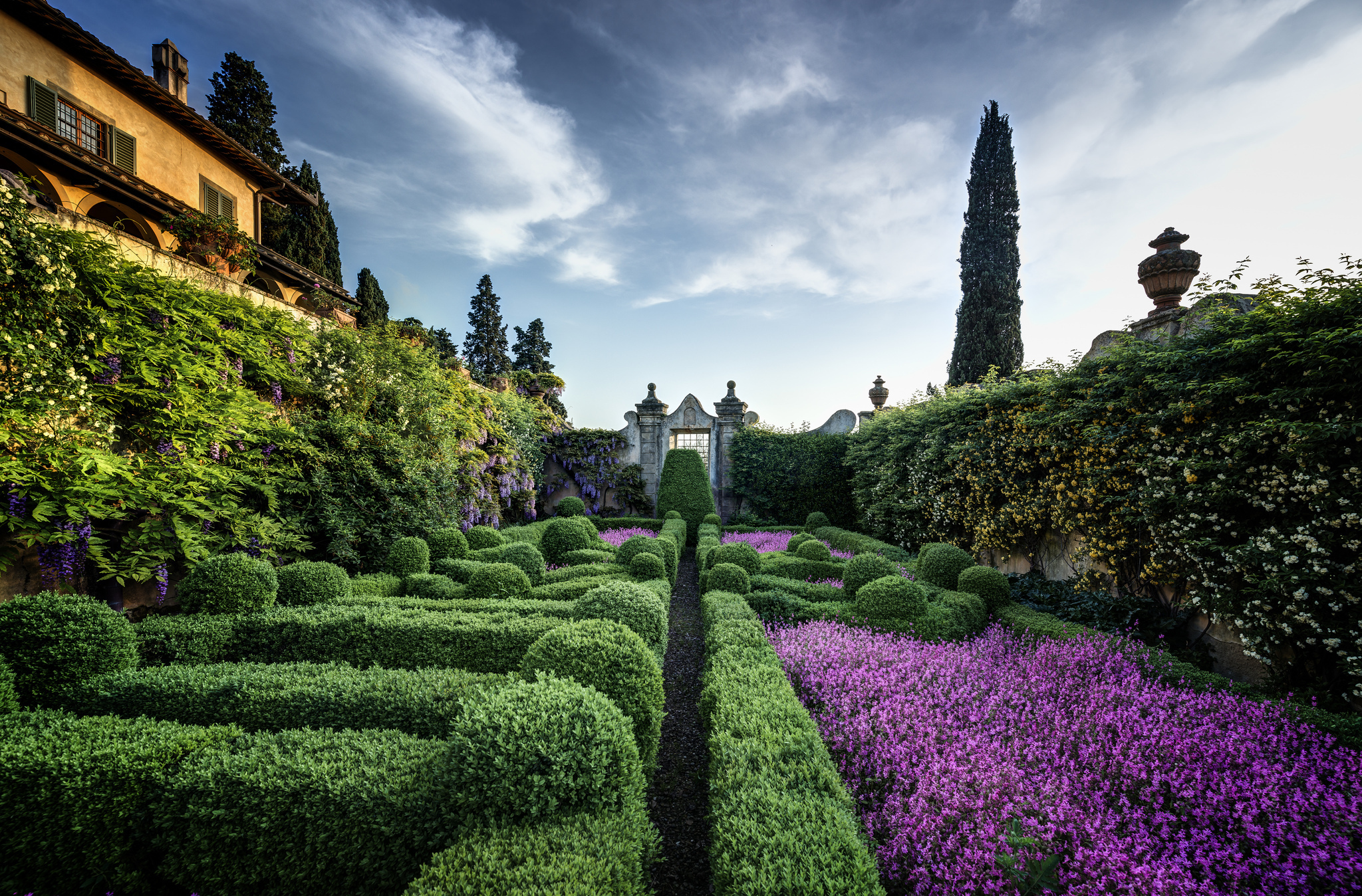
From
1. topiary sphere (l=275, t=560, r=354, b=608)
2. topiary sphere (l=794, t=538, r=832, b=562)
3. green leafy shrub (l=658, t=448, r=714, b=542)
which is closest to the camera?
topiary sphere (l=275, t=560, r=354, b=608)

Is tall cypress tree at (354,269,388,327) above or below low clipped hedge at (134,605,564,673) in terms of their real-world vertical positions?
above

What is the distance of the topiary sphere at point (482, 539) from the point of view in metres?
7.46

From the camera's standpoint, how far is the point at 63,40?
7.86 meters

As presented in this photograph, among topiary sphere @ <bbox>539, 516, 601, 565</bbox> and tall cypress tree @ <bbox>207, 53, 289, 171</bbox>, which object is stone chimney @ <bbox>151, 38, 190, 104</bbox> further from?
topiary sphere @ <bbox>539, 516, 601, 565</bbox>

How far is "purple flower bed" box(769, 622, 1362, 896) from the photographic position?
7.02 feet

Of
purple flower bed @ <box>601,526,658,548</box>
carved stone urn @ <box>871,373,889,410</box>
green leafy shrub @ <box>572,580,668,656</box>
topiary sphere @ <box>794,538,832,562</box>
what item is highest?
carved stone urn @ <box>871,373,889,410</box>

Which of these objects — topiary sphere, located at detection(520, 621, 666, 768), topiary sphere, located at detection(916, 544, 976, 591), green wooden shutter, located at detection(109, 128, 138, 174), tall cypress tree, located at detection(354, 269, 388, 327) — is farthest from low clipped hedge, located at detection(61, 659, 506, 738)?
tall cypress tree, located at detection(354, 269, 388, 327)

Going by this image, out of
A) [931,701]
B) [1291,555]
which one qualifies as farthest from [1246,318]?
[931,701]

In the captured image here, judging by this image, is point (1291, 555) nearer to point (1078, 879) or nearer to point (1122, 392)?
point (1122, 392)

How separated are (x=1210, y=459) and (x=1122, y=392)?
1433mm

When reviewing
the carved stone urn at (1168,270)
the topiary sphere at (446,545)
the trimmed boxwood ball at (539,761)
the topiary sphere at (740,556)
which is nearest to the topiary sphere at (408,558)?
the topiary sphere at (446,545)

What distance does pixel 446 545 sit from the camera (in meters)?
6.88

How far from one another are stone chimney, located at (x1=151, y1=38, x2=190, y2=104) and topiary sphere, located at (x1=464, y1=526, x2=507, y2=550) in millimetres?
12216

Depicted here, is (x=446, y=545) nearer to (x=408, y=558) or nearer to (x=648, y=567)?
(x=408, y=558)
